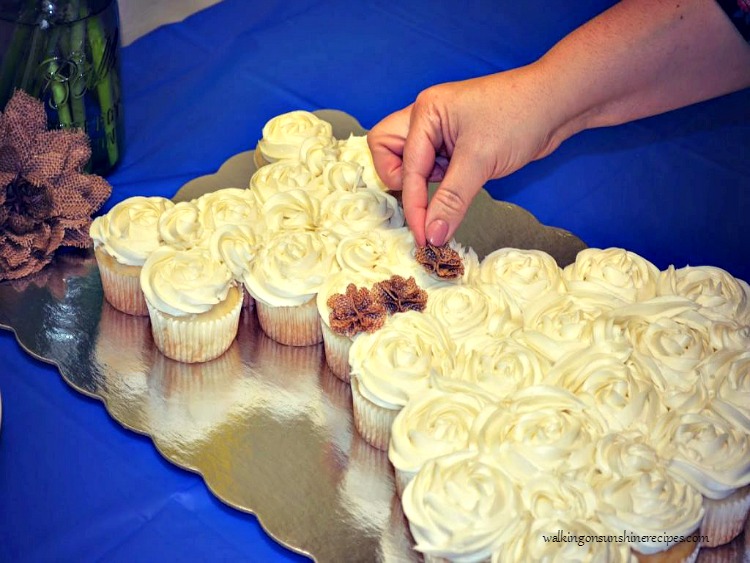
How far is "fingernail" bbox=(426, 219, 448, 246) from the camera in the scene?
249 cm

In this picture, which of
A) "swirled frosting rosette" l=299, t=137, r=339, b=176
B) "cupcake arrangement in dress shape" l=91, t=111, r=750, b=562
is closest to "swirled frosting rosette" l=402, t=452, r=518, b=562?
"cupcake arrangement in dress shape" l=91, t=111, r=750, b=562

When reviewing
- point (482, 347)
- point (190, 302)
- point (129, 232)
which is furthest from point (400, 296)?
point (129, 232)

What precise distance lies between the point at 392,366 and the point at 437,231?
1.21 feet

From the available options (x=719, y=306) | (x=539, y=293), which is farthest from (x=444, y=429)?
(x=719, y=306)

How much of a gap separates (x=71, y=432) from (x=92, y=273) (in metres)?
0.50

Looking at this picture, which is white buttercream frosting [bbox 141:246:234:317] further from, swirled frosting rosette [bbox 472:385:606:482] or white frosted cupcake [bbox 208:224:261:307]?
swirled frosting rosette [bbox 472:385:606:482]

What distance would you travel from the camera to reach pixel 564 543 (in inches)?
77.1

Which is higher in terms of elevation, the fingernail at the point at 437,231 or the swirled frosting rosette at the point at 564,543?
the fingernail at the point at 437,231

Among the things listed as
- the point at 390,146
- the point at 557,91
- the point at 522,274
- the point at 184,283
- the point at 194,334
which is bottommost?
the point at 194,334

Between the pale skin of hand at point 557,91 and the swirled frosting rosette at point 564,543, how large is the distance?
2.52 feet

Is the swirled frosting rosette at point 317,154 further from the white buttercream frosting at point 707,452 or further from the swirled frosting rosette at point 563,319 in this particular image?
the white buttercream frosting at point 707,452

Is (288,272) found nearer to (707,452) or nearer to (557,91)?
(557,91)

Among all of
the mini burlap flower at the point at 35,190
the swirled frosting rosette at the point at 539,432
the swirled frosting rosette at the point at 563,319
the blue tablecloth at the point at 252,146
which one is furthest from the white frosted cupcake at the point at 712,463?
the mini burlap flower at the point at 35,190

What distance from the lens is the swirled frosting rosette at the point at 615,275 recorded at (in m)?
2.53
